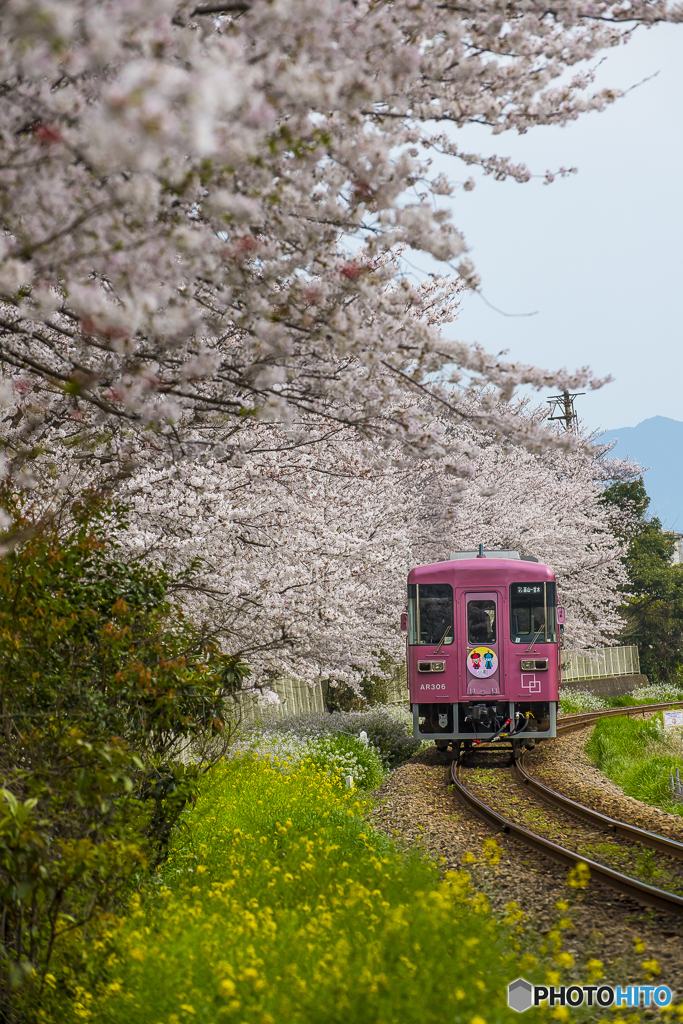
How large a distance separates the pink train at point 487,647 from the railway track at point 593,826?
2.75 feet

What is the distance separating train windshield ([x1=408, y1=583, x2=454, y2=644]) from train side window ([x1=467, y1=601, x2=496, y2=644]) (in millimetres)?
307

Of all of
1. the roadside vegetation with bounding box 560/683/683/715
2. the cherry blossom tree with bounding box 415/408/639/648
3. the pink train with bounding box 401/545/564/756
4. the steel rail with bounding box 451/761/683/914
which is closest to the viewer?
the steel rail with bounding box 451/761/683/914

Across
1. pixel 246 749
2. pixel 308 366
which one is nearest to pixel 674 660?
pixel 246 749

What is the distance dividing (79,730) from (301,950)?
1459mm

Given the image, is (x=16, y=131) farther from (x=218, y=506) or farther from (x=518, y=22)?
(x=218, y=506)

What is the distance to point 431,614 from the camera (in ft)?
47.6

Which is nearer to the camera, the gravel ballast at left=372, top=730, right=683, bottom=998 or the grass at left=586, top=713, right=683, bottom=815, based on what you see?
the gravel ballast at left=372, top=730, right=683, bottom=998

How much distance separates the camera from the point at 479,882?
7.49 meters

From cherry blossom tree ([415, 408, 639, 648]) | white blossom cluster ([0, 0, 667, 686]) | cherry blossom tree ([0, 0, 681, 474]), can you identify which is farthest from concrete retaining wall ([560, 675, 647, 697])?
cherry blossom tree ([0, 0, 681, 474])

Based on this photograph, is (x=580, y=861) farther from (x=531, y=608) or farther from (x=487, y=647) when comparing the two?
(x=531, y=608)

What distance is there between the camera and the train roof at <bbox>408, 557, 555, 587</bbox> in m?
14.3

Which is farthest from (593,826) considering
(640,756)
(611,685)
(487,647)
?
(611,685)

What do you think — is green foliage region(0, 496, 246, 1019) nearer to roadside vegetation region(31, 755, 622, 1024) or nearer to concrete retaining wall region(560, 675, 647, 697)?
roadside vegetation region(31, 755, 622, 1024)

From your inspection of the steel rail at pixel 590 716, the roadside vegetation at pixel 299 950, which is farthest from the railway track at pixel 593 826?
the steel rail at pixel 590 716
